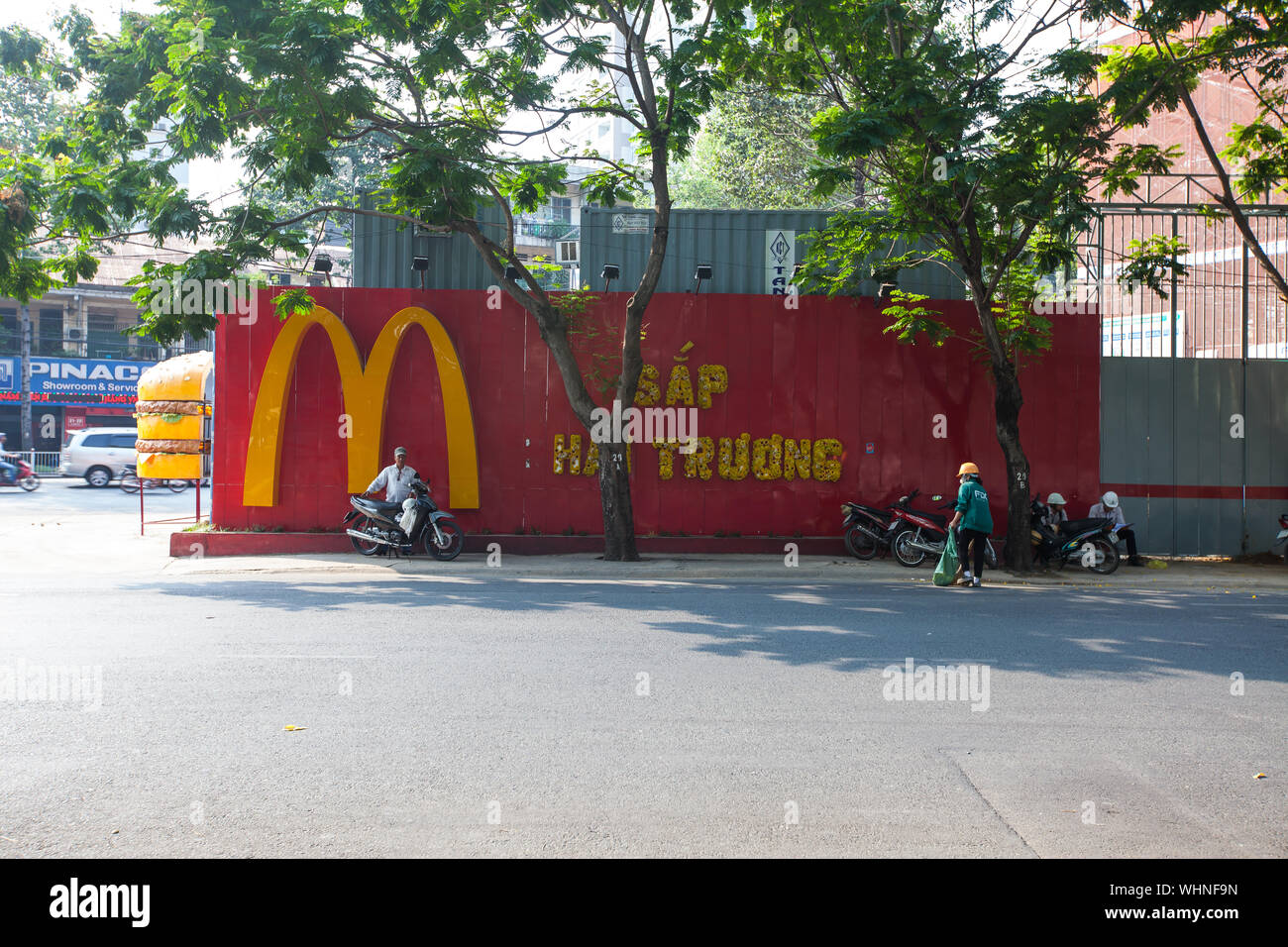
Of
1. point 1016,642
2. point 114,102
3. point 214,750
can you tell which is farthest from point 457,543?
point 214,750

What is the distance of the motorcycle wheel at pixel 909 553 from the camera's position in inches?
634

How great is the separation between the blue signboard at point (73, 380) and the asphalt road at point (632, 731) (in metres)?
35.0

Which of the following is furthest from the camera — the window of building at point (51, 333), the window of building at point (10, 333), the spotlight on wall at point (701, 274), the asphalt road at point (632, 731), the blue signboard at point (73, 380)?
the window of building at point (51, 333)

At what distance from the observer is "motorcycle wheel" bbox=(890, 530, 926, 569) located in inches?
634

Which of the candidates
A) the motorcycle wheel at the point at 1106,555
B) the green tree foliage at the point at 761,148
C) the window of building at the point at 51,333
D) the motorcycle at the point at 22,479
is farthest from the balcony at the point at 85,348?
the motorcycle wheel at the point at 1106,555

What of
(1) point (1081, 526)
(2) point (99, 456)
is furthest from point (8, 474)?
(1) point (1081, 526)

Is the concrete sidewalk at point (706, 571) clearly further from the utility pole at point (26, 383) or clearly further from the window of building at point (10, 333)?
the window of building at point (10, 333)

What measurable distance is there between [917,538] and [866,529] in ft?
3.33

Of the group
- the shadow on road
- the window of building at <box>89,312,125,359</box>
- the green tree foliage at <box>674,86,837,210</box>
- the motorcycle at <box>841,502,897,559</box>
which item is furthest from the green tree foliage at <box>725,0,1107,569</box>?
the window of building at <box>89,312,125,359</box>

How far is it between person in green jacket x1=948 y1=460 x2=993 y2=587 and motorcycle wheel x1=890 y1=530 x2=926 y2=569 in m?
2.04

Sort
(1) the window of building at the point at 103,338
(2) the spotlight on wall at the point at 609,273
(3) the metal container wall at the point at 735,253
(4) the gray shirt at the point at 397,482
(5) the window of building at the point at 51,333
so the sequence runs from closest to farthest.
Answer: (4) the gray shirt at the point at 397,482 < (2) the spotlight on wall at the point at 609,273 < (3) the metal container wall at the point at 735,253 < (5) the window of building at the point at 51,333 < (1) the window of building at the point at 103,338

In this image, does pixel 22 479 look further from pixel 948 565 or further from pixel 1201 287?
pixel 1201 287

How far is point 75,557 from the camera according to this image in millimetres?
16000
